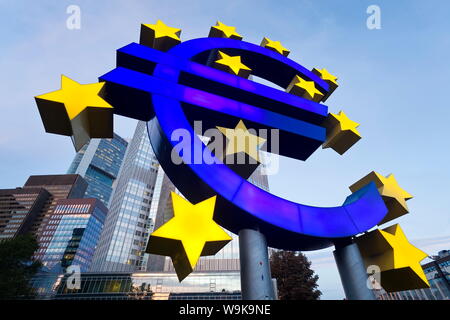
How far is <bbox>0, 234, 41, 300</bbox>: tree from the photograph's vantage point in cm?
2397

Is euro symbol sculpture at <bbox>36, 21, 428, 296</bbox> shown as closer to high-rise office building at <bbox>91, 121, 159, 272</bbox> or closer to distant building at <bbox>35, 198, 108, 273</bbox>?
high-rise office building at <bbox>91, 121, 159, 272</bbox>

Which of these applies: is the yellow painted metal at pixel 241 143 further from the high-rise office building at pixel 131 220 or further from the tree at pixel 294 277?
the high-rise office building at pixel 131 220

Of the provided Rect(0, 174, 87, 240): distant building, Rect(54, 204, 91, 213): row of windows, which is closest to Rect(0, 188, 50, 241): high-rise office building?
Rect(0, 174, 87, 240): distant building

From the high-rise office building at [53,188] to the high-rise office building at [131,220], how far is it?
86.4 meters

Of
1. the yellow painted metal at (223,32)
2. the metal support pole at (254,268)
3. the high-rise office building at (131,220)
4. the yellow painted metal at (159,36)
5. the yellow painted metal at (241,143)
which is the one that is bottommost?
the metal support pole at (254,268)

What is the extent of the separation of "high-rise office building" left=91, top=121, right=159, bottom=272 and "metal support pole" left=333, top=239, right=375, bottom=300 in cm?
7878

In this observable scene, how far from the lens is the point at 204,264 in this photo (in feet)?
216

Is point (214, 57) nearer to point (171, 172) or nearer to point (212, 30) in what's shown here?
point (212, 30)

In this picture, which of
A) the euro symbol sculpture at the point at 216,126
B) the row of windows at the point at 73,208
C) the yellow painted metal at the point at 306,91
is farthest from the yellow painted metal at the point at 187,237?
the row of windows at the point at 73,208

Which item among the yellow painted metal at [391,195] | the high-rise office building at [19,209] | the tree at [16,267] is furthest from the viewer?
the high-rise office building at [19,209]

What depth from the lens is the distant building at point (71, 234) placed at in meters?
119

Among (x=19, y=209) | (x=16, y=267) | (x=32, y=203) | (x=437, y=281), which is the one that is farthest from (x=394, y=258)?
(x=19, y=209)
